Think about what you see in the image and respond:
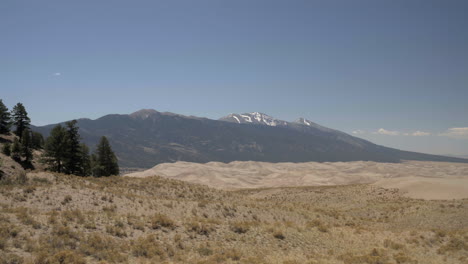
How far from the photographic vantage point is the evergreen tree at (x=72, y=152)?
3922 cm

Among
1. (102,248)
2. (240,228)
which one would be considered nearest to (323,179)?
(240,228)

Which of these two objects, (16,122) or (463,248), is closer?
(463,248)

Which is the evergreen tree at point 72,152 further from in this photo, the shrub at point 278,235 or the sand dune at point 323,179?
the sand dune at point 323,179

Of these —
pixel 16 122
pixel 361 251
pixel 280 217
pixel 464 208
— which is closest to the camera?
pixel 361 251

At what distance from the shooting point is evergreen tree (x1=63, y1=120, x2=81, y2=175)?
3922cm

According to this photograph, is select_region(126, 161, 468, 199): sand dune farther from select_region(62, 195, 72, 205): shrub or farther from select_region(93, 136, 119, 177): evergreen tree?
select_region(62, 195, 72, 205): shrub

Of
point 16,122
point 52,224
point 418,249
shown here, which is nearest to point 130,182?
point 52,224

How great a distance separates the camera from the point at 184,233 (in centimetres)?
1487

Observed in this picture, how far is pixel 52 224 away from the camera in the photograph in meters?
12.8

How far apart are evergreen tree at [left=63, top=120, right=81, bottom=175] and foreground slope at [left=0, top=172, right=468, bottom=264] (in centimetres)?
1864

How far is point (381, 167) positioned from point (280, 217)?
131 metres

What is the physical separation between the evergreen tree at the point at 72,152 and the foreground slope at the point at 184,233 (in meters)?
18.6

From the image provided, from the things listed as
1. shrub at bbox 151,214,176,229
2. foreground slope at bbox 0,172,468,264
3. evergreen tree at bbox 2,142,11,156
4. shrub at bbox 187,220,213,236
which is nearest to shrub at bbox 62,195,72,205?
foreground slope at bbox 0,172,468,264

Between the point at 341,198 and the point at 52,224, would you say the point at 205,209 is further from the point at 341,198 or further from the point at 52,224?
the point at 341,198
